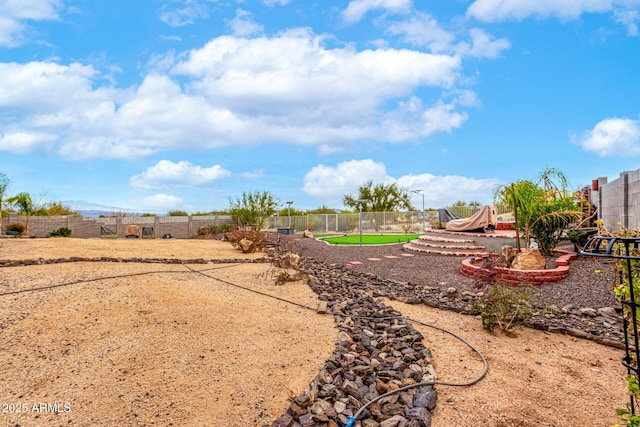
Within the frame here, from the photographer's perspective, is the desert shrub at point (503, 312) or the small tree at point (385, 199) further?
the small tree at point (385, 199)

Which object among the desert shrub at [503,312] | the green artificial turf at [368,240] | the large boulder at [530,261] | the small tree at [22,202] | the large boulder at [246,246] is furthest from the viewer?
the small tree at [22,202]

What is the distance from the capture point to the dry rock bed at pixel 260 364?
2.12 metres

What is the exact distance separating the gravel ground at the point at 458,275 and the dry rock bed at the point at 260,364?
108 centimetres

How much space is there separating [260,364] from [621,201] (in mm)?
7871

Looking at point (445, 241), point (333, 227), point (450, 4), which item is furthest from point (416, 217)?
point (450, 4)

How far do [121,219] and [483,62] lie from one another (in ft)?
62.9

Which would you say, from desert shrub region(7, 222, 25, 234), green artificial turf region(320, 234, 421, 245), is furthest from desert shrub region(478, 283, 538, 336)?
desert shrub region(7, 222, 25, 234)

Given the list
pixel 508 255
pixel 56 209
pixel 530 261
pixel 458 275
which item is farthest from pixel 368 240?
pixel 56 209

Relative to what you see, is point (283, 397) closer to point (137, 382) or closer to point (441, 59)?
point (137, 382)

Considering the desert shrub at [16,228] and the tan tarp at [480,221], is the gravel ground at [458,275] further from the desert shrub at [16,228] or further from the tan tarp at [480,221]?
the desert shrub at [16,228]

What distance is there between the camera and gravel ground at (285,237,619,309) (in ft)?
15.5

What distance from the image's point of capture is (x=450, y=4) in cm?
648

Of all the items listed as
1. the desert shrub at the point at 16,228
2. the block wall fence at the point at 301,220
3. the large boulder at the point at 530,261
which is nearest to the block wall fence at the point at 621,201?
the block wall fence at the point at 301,220

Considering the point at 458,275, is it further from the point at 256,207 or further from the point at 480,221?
the point at 256,207
